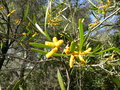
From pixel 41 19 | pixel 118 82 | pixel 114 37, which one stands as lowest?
pixel 114 37

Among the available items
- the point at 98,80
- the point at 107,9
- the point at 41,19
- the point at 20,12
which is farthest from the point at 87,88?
the point at 107,9

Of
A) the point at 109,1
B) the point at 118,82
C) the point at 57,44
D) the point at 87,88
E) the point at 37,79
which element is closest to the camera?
the point at 57,44

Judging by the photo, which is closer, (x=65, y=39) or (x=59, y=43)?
(x=59, y=43)

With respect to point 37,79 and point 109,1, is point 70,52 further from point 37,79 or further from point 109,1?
point 37,79

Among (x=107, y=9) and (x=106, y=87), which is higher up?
(x=107, y=9)

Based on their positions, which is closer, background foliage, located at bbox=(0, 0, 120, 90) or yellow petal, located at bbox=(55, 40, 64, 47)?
yellow petal, located at bbox=(55, 40, 64, 47)

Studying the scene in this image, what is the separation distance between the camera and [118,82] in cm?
53

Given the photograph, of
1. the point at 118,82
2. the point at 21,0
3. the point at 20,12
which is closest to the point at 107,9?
the point at 118,82

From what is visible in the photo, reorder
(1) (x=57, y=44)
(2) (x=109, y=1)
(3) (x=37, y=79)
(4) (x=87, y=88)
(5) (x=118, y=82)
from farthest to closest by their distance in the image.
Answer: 1. (4) (x=87, y=88)
2. (3) (x=37, y=79)
3. (2) (x=109, y=1)
4. (5) (x=118, y=82)
5. (1) (x=57, y=44)

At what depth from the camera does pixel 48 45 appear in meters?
0.37

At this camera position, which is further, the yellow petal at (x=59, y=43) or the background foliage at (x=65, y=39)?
the background foliage at (x=65, y=39)

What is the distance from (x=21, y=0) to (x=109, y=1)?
5094mm

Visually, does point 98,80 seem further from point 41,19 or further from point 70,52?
point 70,52

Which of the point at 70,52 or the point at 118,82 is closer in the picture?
the point at 70,52
